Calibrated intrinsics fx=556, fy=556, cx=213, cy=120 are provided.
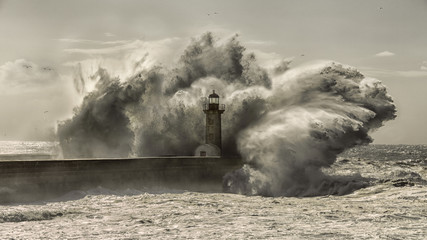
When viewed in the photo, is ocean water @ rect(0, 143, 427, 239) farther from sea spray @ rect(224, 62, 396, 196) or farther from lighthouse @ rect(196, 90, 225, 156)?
lighthouse @ rect(196, 90, 225, 156)

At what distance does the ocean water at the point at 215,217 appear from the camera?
9484 millimetres

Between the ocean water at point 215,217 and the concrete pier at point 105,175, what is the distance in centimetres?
60

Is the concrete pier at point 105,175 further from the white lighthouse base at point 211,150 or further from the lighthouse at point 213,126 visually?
the lighthouse at point 213,126

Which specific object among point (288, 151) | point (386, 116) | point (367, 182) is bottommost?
point (367, 182)

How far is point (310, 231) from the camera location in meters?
9.63

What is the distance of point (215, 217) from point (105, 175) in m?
6.41

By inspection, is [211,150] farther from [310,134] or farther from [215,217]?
[215,217]

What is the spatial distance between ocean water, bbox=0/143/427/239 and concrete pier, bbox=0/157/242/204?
1.97 ft

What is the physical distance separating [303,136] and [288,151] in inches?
31.9

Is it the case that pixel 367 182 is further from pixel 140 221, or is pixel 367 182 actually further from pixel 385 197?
pixel 140 221

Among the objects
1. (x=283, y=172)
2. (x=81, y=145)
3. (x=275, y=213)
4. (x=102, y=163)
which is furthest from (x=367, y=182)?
(x=81, y=145)

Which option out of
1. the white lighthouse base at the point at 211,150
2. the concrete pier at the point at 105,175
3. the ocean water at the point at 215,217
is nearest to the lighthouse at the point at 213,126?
the white lighthouse base at the point at 211,150

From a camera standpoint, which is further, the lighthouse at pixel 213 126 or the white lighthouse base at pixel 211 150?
the lighthouse at pixel 213 126

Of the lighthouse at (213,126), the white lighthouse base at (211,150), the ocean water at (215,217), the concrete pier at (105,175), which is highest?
the lighthouse at (213,126)
